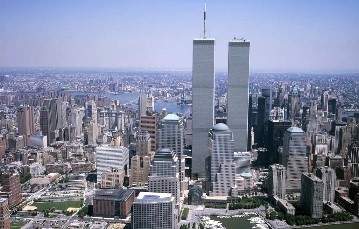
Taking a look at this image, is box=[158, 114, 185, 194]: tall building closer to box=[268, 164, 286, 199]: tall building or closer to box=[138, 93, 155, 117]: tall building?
box=[268, 164, 286, 199]: tall building

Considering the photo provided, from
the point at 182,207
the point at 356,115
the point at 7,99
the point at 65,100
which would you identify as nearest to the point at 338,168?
the point at 356,115

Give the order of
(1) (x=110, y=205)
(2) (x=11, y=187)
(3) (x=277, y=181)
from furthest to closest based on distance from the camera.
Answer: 1. (3) (x=277, y=181)
2. (2) (x=11, y=187)
3. (1) (x=110, y=205)

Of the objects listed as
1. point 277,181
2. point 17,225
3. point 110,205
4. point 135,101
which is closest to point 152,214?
point 110,205

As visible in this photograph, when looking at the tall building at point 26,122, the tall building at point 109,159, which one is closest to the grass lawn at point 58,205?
the tall building at point 109,159

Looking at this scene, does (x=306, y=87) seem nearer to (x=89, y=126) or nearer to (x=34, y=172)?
(x=89, y=126)

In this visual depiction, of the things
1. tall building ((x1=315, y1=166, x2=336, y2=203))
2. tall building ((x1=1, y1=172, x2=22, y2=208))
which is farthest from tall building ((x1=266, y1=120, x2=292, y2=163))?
tall building ((x1=1, y1=172, x2=22, y2=208))

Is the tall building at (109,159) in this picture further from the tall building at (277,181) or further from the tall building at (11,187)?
the tall building at (277,181)

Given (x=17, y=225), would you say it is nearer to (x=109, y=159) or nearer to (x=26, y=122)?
(x=109, y=159)
